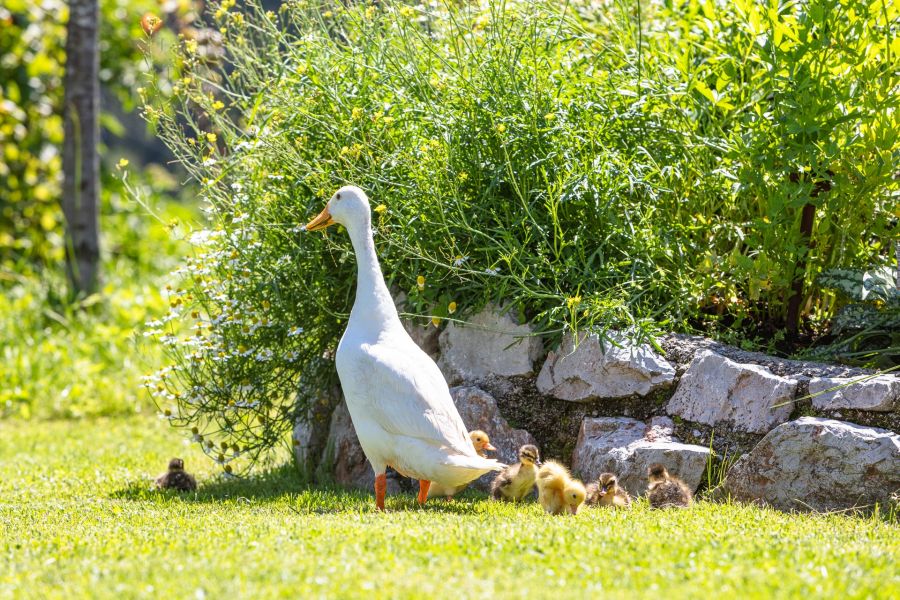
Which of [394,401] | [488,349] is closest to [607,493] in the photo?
[394,401]

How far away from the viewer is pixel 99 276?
9.62 meters

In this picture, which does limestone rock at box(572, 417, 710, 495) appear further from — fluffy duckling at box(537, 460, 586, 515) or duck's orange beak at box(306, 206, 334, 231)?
duck's orange beak at box(306, 206, 334, 231)

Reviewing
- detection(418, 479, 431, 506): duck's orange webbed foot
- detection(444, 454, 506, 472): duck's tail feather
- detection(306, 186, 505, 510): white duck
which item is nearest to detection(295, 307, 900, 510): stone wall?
detection(418, 479, 431, 506): duck's orange webbed foot

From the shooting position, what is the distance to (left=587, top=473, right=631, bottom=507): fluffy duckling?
469cm

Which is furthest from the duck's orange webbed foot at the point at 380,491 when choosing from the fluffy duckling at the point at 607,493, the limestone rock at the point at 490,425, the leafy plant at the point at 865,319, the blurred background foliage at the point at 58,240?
the blurred background foliage at the point at 58,240

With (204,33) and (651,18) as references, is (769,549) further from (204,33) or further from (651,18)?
(204,33)

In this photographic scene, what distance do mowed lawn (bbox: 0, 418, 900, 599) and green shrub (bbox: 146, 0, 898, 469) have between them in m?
1.11

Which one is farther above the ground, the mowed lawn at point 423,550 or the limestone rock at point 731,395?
the limestone rock at point 731,395

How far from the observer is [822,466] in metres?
4.70

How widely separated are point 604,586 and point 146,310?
7058mm

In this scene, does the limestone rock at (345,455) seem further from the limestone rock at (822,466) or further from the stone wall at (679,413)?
the limestone rock at (822,466)

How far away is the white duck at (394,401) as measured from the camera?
15.1 ft

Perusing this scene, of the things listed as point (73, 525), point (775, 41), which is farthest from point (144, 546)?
point (775, 41)

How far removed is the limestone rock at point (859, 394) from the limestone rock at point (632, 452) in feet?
1.94
